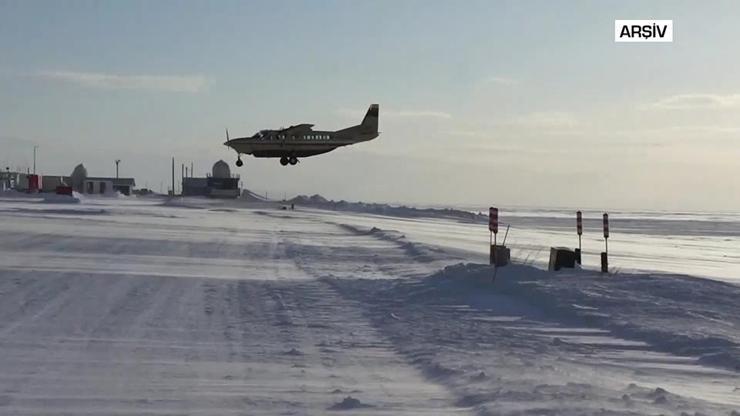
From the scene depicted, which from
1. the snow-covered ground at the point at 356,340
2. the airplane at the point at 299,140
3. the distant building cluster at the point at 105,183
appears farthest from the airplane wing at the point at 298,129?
the distant building cluster at the point at 105,183

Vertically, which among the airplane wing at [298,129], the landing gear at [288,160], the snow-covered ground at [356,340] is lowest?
the snow-covered ground at [356,340]

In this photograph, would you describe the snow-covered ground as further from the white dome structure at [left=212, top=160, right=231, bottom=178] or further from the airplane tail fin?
the white dome structure at [left=212, top=160, right=231, bottom=178]

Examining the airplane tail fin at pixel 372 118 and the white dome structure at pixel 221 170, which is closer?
the airplane tail fin at pixel 372 118

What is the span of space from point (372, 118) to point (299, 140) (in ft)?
12.4

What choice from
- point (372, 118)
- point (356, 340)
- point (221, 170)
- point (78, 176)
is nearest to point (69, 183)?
point (78, 176)

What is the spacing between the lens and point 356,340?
33.5 feet

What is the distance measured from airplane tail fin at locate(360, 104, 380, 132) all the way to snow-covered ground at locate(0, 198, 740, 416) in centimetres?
1812

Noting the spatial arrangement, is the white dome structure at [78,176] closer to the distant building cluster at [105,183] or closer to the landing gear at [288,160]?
the distant building cluster at [105,183]

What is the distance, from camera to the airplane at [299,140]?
3553cm

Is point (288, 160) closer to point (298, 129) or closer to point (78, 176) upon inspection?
point (298, 129)

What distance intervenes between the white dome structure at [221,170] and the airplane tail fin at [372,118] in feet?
282

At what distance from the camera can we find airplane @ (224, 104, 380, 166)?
35.5 m

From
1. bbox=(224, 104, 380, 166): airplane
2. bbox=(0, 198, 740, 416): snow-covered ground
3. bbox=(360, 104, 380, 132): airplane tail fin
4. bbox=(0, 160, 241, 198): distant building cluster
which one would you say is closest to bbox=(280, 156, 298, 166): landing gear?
bbox=(224, 104, 380, 166): airplane

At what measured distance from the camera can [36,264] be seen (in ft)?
59.8
